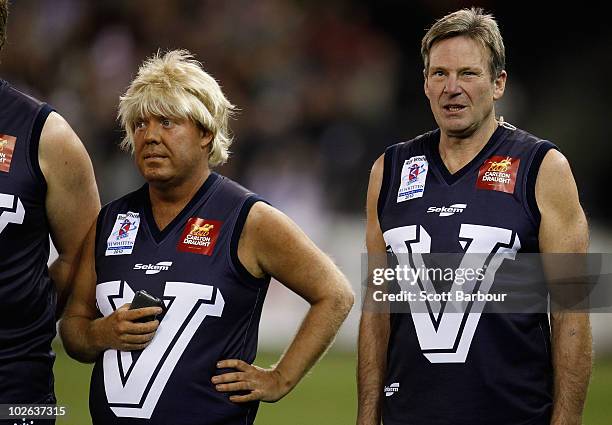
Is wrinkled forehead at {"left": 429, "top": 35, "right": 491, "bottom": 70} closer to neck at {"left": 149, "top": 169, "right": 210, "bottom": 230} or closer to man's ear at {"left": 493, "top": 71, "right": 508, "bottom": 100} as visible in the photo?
man's ear at {"left": 493, "top": 71, "right": 508, "bottom": 100}

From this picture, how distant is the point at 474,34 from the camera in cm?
360

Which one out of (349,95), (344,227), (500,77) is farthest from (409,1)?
(500,77)

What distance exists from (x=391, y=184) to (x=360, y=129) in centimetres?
833

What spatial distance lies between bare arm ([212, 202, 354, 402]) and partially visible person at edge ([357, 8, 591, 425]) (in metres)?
0.19

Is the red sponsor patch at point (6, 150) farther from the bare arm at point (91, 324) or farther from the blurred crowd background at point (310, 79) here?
the blurred crowd background at point (310, 79)

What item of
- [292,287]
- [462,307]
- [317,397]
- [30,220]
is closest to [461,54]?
[462,307]

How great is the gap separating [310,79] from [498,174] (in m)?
9.22

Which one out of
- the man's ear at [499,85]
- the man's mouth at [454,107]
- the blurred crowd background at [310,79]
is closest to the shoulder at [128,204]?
the man's mouth at [454,107]

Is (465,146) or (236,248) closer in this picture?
(236,248)

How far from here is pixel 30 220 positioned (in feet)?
11.5

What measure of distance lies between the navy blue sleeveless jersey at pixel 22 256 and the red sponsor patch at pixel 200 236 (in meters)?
0.47

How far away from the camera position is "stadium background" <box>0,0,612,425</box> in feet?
38.2

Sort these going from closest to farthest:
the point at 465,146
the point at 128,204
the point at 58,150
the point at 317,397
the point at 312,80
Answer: the point at 58,150, the point at 465,146, the point at 128,204, the point at 317,397, the point at 312,80

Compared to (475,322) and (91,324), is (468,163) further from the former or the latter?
(91,324)
